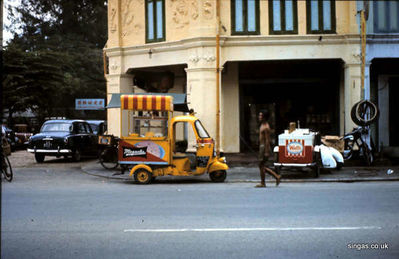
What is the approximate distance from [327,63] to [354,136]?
4.86 meters

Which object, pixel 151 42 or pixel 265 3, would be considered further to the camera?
pixel 151 42

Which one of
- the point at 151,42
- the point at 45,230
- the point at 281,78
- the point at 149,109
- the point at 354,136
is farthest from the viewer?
the point at 281,78

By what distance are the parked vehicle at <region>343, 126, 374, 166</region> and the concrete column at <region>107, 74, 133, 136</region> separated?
9.41m

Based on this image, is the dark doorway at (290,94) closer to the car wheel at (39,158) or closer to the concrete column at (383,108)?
the concrete column at (383,108)

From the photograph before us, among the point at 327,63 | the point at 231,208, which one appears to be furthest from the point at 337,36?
the point at 231,208

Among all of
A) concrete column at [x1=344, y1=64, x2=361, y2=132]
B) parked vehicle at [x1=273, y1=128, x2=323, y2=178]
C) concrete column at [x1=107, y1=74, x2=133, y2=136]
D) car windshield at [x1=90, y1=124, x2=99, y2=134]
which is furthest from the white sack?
car windshield at [x1=90, y1=124, x2=99, y2=134]

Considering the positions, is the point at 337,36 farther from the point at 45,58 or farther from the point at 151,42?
the point at 45,58

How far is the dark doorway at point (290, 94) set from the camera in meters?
20.4

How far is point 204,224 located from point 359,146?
11108mm

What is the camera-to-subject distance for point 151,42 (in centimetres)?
1905

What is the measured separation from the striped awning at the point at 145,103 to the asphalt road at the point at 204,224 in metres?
2.81

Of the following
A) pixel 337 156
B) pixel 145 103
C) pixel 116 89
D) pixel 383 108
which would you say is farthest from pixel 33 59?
pixel 383 108

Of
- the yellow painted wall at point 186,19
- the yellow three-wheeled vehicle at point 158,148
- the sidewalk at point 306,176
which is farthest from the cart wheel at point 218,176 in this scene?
the yellow painted wall at point 186,19

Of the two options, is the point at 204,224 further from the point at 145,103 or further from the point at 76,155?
the point at 76,155
